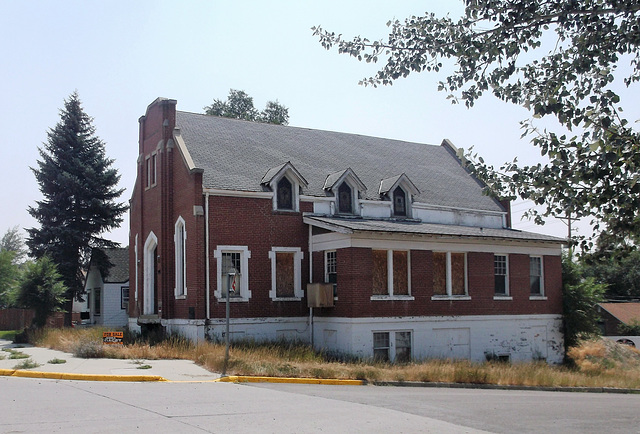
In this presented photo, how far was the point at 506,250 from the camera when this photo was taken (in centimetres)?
3103

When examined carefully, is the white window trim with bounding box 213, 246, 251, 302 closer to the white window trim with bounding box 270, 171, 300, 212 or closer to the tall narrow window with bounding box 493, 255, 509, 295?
the white window trim with bounding box 270, 171, 300, 212

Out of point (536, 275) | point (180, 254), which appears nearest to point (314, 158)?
point (180, 254)

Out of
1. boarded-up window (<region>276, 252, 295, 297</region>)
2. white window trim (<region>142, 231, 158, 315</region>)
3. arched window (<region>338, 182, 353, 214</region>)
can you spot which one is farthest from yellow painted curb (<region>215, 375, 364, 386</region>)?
white window trim (<region>142, 231, 158, 315</region>)

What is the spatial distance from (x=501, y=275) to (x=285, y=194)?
33.9 feet

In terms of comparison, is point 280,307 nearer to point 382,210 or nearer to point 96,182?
point 382,210

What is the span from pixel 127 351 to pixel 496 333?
51.5 feet

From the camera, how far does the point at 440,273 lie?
29266 millimetres

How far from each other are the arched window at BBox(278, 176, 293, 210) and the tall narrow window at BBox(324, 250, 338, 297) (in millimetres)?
2561

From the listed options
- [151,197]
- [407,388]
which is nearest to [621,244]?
[407,388]

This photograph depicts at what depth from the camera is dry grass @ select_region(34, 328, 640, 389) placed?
66.4 ft

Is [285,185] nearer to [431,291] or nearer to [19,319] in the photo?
[431,291]

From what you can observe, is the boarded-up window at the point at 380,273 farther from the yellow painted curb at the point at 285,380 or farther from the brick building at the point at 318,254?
the yellow painted curb at the point at 285,380

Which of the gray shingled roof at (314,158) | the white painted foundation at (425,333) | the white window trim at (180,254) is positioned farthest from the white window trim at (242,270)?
the gray shingled roof at (314,158)

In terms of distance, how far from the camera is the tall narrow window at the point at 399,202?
3177cm
